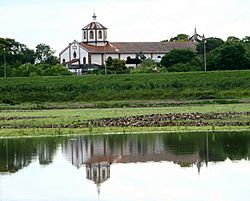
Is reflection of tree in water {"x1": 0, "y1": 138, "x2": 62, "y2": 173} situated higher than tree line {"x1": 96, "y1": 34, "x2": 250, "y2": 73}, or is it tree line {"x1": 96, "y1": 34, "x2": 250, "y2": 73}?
tree line {"x1": 96, "y1": 34, "x2": 250, "y2": 73}

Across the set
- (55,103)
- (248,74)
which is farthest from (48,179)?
(248,74)

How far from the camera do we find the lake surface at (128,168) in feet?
69.9

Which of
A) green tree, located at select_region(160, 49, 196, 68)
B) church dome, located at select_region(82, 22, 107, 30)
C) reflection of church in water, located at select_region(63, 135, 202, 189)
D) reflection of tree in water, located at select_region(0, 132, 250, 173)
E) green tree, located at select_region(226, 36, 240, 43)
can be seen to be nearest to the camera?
reflection of church in water, located at select_region(63, 135, 202, 189)

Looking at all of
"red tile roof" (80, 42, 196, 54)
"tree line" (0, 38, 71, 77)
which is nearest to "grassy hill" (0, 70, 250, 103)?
"tree line" (0, 38, 71, 77)

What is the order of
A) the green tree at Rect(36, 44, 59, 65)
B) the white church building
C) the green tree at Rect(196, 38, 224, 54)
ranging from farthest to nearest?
1. the green tree at Rect(36, 44, 59, 65)
2. the white church building
3. the green tree at Rect(196, 38, 224, 54)

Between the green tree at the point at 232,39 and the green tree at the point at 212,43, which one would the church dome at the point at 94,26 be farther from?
the green tree at the point at 232,39

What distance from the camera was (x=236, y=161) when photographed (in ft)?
89.0

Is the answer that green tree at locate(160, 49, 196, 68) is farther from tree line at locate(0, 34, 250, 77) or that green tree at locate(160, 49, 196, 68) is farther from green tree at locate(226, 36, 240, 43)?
green tree at locate(226, 36, 240, 43)

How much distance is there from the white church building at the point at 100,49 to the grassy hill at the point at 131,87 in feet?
136

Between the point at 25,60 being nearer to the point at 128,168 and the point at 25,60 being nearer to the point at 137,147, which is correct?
the point at 137,147

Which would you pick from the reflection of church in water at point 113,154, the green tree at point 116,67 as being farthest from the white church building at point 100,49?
the reflection of church in water at point 113,154

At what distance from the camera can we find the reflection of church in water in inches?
1062

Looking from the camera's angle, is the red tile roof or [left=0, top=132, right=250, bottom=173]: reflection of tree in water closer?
[left=0, top=132, right=250, bottom=173]: reflection of tree in water

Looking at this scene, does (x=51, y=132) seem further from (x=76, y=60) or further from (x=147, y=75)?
(x=76, y=60)
